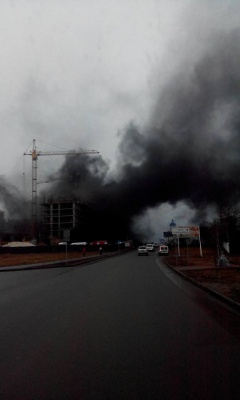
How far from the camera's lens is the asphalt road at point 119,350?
177 inches

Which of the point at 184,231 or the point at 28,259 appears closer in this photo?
the point at 184,231

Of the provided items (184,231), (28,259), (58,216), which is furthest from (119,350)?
(58,216)

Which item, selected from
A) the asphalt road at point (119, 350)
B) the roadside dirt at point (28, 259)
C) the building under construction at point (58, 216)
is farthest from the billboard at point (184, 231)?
the building under construction at point (58, 216)

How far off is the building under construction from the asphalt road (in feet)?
448

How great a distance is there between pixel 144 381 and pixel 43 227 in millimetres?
147678

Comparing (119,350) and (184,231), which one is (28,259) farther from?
(119,350)

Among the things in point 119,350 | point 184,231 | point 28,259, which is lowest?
point 119,350

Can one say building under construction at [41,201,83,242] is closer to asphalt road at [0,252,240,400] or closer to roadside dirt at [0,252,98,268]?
roadside dirt at [0,252,98,268]

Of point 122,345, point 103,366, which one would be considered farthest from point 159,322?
point 103,366

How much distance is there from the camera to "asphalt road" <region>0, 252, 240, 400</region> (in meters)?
4.48

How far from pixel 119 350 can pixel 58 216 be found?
14583 cm

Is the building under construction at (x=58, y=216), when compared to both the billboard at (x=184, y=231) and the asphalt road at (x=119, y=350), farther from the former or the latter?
the asphalt road at (x=119, y=350)

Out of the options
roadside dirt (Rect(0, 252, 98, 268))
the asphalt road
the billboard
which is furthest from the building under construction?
the asphalt road

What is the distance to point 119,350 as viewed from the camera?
6105mm
